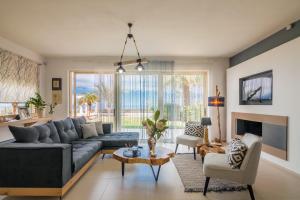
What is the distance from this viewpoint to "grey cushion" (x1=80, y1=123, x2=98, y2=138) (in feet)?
15.5

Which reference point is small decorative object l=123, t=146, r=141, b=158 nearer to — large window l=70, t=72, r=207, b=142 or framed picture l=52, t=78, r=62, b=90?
large window l=70, t=72, r=207, b=142

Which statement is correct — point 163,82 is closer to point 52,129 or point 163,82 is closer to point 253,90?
point 253,90

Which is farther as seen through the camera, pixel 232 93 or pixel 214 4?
pixel 232 93

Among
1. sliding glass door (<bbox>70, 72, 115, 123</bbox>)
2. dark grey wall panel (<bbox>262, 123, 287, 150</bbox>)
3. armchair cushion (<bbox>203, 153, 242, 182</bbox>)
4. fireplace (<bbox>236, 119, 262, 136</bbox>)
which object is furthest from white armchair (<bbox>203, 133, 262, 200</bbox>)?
sliding glass door (<bbox>70, 72, 115, 123</bbox>)

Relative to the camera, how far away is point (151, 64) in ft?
20.7

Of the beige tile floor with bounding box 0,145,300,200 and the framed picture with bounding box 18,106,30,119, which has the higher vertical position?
the framed picture with bounding box 18,106,30,119

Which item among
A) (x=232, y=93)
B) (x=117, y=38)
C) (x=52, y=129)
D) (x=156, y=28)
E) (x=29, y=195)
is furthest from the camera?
(x=232, y=93)

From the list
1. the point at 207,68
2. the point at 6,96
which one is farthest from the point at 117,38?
the point at 207,68

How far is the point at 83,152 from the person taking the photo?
3.40 m

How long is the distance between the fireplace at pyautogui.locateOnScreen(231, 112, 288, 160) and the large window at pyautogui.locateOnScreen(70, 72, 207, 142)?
184cm

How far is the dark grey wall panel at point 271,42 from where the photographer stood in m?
3.74

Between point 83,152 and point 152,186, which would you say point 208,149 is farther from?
point 83,152

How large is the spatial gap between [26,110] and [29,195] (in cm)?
318

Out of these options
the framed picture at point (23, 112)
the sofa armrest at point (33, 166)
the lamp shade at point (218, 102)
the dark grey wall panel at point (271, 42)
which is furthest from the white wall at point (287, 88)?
the framed picture at point (23, 112)
